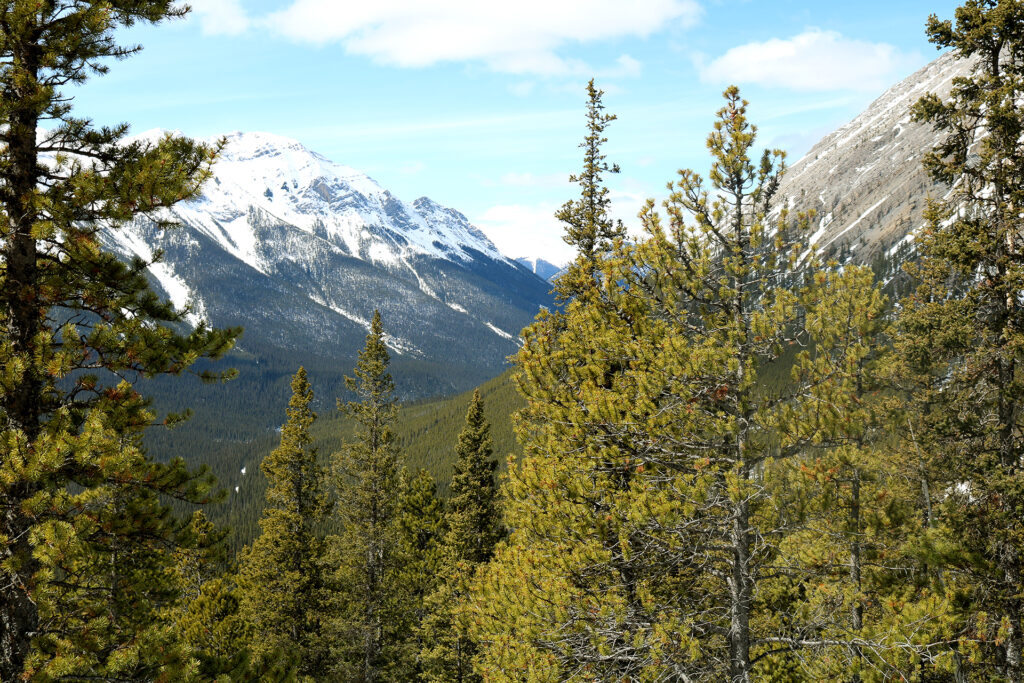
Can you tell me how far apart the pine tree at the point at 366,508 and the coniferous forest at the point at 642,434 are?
754 inches

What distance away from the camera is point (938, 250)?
11352 mm

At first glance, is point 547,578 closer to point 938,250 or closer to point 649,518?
point 649,518

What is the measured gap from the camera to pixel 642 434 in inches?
375

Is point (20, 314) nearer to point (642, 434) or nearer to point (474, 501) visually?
point (642, 434)

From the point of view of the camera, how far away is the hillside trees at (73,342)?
645 centimetres

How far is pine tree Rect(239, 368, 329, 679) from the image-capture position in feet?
94.6

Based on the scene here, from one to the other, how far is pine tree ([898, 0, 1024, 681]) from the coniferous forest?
57 mm

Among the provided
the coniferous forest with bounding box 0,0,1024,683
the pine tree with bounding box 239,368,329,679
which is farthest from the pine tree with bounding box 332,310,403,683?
the coniferous forest with bounding box 0,0,1024,683

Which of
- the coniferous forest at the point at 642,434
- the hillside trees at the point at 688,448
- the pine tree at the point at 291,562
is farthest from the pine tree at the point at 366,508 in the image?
the hillside trees at the point at 688,448

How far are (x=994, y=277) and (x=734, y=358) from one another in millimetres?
5857

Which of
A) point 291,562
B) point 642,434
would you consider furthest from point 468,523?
point 642,434

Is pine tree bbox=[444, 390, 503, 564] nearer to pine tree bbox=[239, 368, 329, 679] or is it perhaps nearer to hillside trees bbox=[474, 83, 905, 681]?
pine tree bbox=[239, 368, 329, 679]

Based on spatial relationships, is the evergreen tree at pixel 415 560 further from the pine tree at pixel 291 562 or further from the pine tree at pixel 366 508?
the pine tree at pixel 291 562

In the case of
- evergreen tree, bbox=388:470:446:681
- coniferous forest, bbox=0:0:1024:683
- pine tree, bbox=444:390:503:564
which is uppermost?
coniferous forest, bbox=0:0:1024:683
